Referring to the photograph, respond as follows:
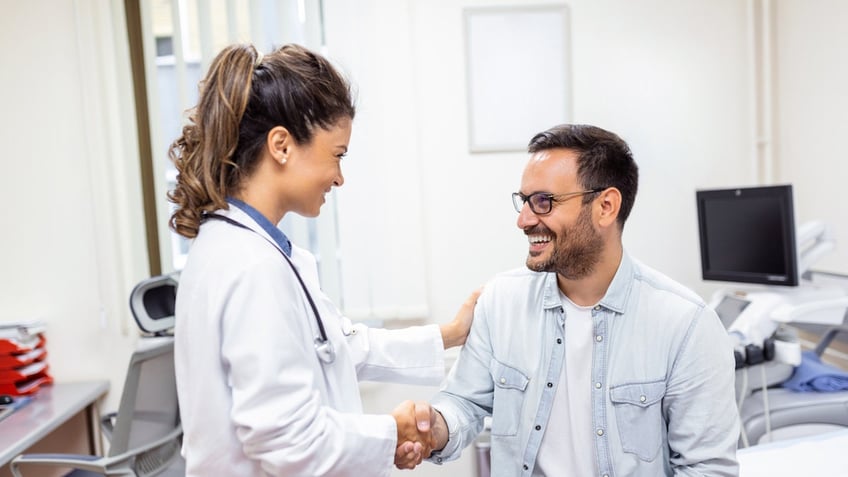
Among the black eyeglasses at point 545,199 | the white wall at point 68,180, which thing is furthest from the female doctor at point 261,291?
the white wall at point 68,180

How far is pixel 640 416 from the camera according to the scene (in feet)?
4.15

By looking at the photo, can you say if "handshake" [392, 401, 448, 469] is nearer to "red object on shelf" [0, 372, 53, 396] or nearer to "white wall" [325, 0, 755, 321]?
"white wall" [325, 0, 755, 321]

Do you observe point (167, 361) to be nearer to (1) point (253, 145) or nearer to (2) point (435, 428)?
(2) point (435, 428)

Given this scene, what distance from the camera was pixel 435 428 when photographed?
1.34m

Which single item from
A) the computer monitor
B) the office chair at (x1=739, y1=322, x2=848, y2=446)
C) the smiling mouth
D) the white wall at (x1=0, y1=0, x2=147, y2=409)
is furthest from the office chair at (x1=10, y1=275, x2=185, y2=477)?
the computer monitor

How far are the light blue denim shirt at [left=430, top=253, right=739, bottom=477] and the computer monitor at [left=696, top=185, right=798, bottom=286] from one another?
994mm

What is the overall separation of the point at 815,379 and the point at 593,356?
1097 millimetres

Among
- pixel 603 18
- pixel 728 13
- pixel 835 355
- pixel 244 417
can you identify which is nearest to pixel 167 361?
pixel 244 417

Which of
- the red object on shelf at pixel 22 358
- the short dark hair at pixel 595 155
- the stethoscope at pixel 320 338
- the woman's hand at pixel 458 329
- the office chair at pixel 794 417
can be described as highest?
the short dark hair at pixel 595 155

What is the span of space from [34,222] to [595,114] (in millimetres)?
2363

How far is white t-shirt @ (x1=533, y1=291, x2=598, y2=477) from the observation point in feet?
4.25

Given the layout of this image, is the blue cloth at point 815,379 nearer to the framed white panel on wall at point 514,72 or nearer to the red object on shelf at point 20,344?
the framed white panel on wall at point 514,72

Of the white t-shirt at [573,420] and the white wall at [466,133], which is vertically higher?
the white wall at [466,133]

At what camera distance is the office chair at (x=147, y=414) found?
72.6 inches
